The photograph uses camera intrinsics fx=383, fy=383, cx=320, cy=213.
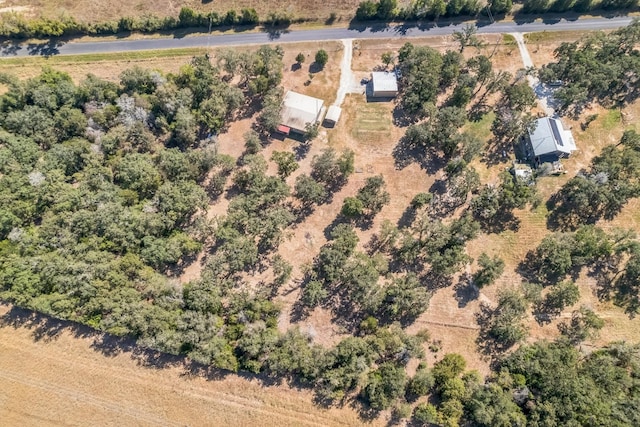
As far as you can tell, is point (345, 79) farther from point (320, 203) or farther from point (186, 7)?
point (186, 7)

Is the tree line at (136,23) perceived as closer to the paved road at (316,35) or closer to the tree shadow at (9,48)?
the tree shadow at (9,48)

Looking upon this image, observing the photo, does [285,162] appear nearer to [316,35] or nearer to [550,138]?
[316,35]

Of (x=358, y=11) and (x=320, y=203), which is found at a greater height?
(x=358, y=11)

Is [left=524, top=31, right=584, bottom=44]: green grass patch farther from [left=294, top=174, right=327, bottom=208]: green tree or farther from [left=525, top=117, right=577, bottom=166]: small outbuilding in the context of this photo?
[left=294, top=174, right=327, bottom=208]: green tree

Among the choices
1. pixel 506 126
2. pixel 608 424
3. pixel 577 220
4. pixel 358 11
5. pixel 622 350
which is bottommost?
pixel 608 424

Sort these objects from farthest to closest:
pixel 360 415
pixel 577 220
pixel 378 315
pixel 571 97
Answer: pixel 571 97 < pixel 577 220 < pixel 378 315 < pixel 360 415

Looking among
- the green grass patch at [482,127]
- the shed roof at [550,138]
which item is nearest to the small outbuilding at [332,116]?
the green grass patch at [482,127]

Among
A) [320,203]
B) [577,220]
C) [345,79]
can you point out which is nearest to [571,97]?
[577,220]
